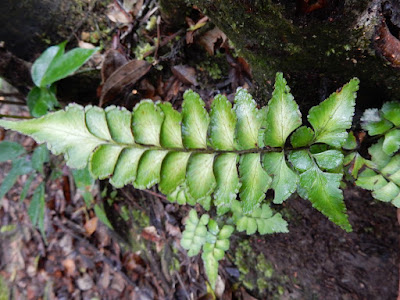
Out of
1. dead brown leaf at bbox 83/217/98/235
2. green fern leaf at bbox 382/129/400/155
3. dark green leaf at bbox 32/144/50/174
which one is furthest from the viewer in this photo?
dead brown leaf at bbox 83/217/98/235

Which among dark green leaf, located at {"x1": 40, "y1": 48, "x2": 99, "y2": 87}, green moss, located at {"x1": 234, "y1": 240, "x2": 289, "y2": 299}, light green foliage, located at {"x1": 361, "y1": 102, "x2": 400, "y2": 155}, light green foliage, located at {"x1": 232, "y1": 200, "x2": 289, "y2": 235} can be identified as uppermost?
light green foliage, located at {"x1": 361, "y1": 102, "x2": 400, "y2": 155}

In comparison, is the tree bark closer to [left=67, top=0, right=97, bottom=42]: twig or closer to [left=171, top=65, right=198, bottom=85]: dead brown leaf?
[left=171, top=65, right=198, bottom=85]: dead brown leaf

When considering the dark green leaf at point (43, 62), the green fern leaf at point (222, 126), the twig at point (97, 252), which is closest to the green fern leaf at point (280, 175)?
the green fern leaf at point (222, 126)

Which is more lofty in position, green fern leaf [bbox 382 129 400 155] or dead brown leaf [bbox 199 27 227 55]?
green fern leaf [bbox 382 129 400 155]

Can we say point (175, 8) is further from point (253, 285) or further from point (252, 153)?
point (253, 285)

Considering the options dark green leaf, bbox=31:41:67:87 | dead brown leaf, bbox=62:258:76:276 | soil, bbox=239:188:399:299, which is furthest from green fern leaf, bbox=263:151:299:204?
dead brown leaf, bbox=62:258:76:276

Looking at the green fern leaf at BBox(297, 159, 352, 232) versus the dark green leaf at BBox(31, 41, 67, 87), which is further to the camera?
the dark green leaf at BBox(31, 41, 67, 87)

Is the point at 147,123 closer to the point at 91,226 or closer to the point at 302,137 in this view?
the point at 302,137

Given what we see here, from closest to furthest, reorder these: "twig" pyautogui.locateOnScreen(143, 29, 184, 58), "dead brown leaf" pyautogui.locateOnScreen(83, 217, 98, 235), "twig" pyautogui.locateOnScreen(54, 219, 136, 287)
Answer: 1. "twig" pyautogui.locateOnScreen(143, 29, 184, 58)
2. "twig" pyautogui.locateOnScreen(54, 219, 136, 287)
3. "dead brown leaf" pyautogui.locateOnScreen(83, 217, 98, 235)

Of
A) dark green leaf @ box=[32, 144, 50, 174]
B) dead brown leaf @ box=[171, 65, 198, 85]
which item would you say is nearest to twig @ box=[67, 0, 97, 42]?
dead brown leaf @ box=[171, 65, 198, 85]
